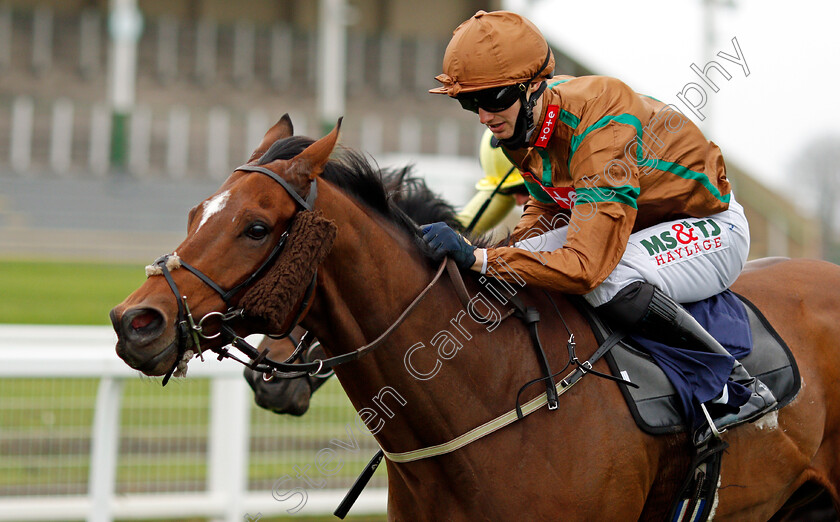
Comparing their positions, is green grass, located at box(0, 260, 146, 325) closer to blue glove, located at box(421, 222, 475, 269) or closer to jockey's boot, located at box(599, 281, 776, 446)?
blue glove, located at box(421, 222, 475, 269)

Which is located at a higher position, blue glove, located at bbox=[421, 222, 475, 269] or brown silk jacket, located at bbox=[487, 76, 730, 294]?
brown silk jacket, located at bbox=[487, 76, 730, 294]

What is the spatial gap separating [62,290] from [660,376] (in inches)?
391

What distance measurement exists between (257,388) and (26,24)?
802 inches

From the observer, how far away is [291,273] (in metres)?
2.18

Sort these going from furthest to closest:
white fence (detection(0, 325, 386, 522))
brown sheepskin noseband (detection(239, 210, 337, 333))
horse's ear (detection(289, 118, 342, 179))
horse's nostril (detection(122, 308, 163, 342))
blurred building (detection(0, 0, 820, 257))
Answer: blurred building (detection(0, 0, 820, 257)) < white fence (detection(0, 325, 386, 522)) < horse's ear (detection(289, 118, 342, 179)) < brown sheepskin noseband (detection(239, 210, 337, 333)) < horse's nostril (detection(122, 308, 163, 342))

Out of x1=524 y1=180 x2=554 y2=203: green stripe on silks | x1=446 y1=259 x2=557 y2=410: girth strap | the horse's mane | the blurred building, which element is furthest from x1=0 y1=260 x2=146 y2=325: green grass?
x1=446 y1=259 x2=557 y2=410: girth strap

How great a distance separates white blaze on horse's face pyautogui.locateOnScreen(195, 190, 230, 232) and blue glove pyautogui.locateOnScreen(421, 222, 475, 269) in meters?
0.59

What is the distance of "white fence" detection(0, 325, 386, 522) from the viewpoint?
3844 mm

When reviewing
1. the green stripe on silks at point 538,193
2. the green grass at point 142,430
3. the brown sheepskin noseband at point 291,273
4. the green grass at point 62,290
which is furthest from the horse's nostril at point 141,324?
the green grass at point 62,290

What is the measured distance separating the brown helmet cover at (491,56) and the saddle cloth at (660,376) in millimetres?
741

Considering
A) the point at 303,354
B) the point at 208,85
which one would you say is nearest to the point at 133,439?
the point at 303,354

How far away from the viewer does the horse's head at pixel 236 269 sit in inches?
81.8

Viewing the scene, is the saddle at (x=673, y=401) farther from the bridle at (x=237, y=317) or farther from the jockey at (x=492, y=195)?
the jockey at (x=492, y=195)

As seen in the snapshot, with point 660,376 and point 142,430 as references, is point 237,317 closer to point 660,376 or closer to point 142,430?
point 660,376
